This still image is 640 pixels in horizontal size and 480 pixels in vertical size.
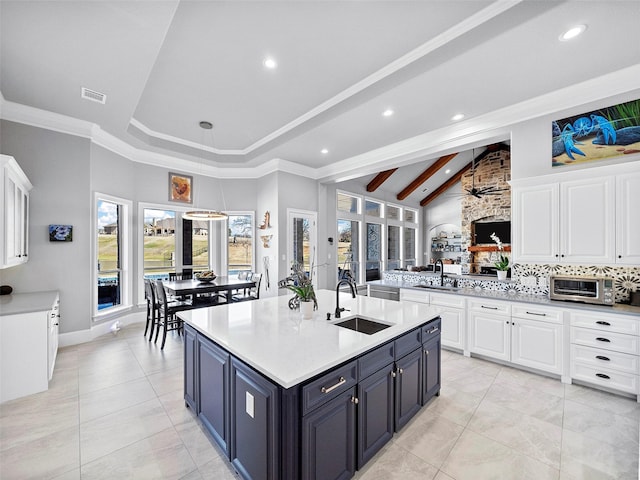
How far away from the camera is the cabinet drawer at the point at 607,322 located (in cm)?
263

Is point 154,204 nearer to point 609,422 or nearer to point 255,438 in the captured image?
point 255,438

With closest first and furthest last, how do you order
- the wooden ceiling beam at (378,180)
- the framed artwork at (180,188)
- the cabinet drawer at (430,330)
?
the cabinet drawer at (430,330), the framed artwork at (180,188), the wooden ceiling beam at (378,180)

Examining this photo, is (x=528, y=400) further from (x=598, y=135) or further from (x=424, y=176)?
(x=424, y=176)

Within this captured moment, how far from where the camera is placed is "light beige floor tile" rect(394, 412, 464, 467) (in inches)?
77.9

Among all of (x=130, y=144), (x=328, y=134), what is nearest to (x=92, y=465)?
(x=328, y=134)

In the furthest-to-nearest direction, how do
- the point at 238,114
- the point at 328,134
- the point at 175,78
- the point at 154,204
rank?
the point at 154,204, the point at 328,134, the point at 238,114, the point at 175,78

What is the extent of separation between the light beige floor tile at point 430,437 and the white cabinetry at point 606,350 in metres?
1.70

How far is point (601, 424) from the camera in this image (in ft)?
7.61

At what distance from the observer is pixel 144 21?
221cm

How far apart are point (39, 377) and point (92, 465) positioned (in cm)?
154

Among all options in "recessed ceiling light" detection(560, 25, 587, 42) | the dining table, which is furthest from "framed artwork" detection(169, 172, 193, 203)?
"recessed ceiling light" detection(560, 25, 587, 42)

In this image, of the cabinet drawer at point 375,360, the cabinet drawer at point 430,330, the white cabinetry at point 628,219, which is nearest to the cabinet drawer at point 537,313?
the white cabinetry at point 628,219

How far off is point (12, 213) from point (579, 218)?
19.5 feet

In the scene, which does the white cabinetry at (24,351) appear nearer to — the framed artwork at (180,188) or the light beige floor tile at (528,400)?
the framed artwork at (180,188)
